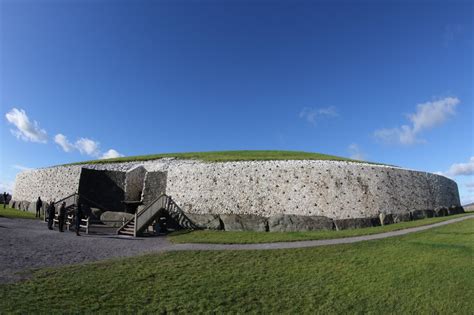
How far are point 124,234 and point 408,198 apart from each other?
22540mm

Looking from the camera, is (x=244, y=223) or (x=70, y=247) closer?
(x=70, y=247)

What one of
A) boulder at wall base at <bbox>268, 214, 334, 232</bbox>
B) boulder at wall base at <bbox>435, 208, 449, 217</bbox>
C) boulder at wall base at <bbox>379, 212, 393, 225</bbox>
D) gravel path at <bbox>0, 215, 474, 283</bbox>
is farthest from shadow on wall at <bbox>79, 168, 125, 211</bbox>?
boulder at wall base at <bbox>435, 208, 449, 217</bbox>

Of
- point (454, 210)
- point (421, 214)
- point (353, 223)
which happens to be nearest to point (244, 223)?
point (353, 223)

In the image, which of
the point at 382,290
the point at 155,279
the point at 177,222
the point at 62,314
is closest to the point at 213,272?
the point at 155,279

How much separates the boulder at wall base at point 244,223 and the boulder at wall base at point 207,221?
0.42m

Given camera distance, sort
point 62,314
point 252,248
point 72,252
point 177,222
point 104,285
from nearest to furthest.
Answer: point 62,314 < point 104,285 < point 72,252 < point 252,248 < point 177,222

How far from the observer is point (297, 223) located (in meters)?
19.6

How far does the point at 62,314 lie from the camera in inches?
249

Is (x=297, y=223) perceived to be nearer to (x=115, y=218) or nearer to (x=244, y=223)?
(x=244, y=223)

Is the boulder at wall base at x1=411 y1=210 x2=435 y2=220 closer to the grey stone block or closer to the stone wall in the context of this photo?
the grey stone block

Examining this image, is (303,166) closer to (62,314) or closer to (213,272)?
(213,272)

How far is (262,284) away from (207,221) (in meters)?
12.1

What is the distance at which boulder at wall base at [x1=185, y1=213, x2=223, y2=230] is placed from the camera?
805 inches

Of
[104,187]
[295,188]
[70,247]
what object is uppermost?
[104,187]
